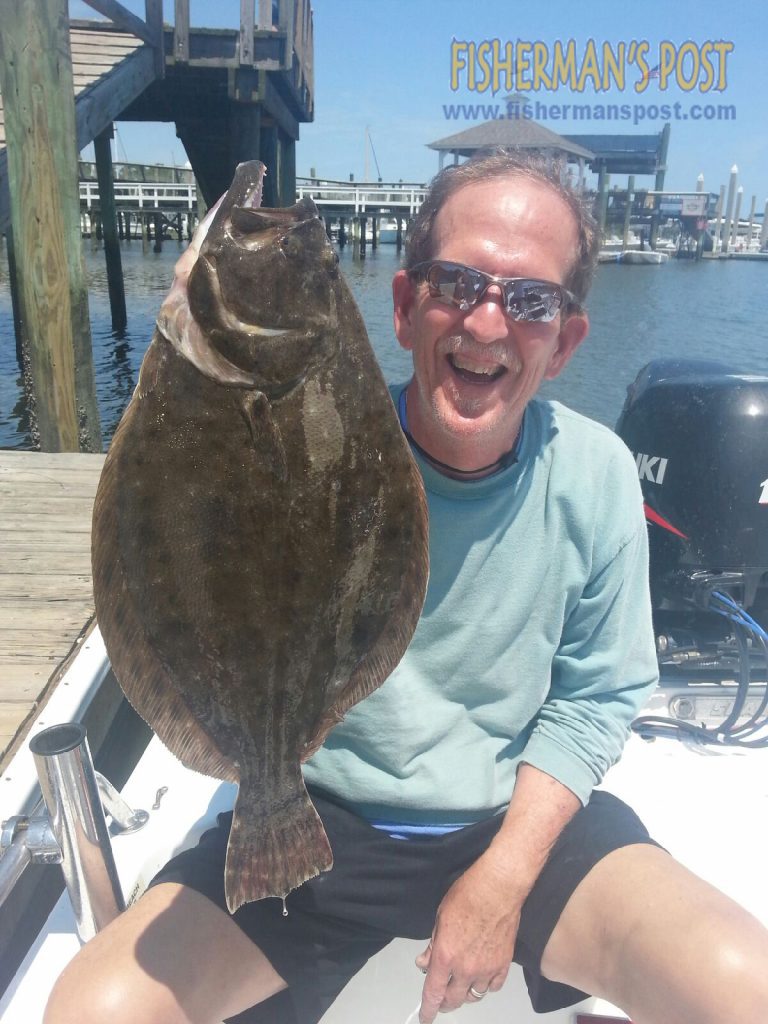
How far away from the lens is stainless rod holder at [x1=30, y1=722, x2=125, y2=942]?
6.07 feet

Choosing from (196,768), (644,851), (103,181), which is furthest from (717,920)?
(103,181)

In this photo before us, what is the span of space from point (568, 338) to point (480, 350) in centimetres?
33

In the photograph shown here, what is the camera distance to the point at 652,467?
335cm

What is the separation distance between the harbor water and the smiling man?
71.0 inches

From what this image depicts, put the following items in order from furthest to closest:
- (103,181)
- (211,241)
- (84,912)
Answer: (103,181) < (84,912) < (211,241)

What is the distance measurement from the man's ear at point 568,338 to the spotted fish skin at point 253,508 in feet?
2.34

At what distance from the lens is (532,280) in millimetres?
1758

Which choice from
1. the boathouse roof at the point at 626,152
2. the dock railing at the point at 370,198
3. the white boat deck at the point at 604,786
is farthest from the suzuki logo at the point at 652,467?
the boathouse roof at the point at 626,152

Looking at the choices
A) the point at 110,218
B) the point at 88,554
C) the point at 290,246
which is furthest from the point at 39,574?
the point at 110,218

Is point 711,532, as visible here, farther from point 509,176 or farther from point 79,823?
point 79,823

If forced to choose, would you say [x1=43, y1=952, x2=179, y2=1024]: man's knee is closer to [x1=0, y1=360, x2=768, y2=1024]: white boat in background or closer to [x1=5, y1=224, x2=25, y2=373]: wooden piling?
[x1=0, y1=360, x2=768, y2=1024]: white boat in background

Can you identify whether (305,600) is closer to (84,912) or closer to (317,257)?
(317,257)

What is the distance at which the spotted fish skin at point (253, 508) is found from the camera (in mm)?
1369

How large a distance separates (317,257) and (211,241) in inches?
7.3
